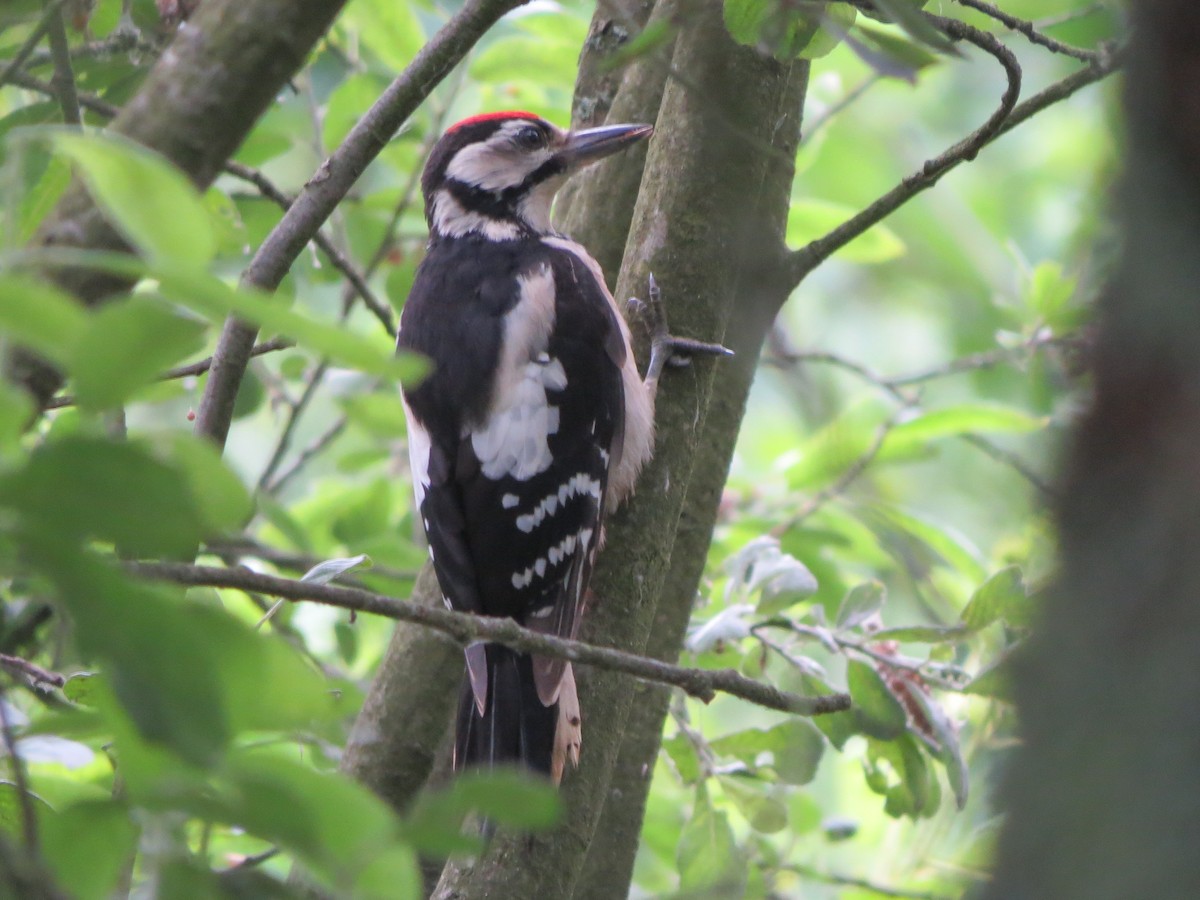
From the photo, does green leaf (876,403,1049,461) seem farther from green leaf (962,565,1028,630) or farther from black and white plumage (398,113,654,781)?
green leaf (962,565,1028,630)

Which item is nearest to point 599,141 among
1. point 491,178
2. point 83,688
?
point 491,178

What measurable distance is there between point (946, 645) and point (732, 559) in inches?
17.2

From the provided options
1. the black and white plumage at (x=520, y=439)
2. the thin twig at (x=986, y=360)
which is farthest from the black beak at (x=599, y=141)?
the thin twig at (x=986, y=360)

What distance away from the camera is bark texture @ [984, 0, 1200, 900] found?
60cm

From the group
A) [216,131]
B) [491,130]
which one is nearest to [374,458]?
[491,130]

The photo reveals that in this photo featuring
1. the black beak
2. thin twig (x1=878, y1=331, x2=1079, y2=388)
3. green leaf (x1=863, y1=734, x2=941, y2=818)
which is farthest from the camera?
thin twig (x1=878, y1=331, x2=1079, y2=388)

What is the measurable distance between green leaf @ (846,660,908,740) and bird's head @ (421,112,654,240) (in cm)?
152

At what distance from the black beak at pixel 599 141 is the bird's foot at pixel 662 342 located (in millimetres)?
494

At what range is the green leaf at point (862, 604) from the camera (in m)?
2.29

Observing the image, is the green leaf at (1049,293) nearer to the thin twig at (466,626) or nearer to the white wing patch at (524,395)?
the white wing patch at (524,395)

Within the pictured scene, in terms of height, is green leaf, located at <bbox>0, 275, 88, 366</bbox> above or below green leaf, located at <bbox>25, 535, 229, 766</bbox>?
above

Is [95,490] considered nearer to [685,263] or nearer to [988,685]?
[685,263]

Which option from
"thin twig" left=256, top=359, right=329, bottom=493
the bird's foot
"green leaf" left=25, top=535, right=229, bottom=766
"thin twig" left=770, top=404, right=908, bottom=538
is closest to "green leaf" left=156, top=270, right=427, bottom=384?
"green leaf" left=25, top=535, right=229, bottom=766

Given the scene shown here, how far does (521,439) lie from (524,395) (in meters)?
0.10
